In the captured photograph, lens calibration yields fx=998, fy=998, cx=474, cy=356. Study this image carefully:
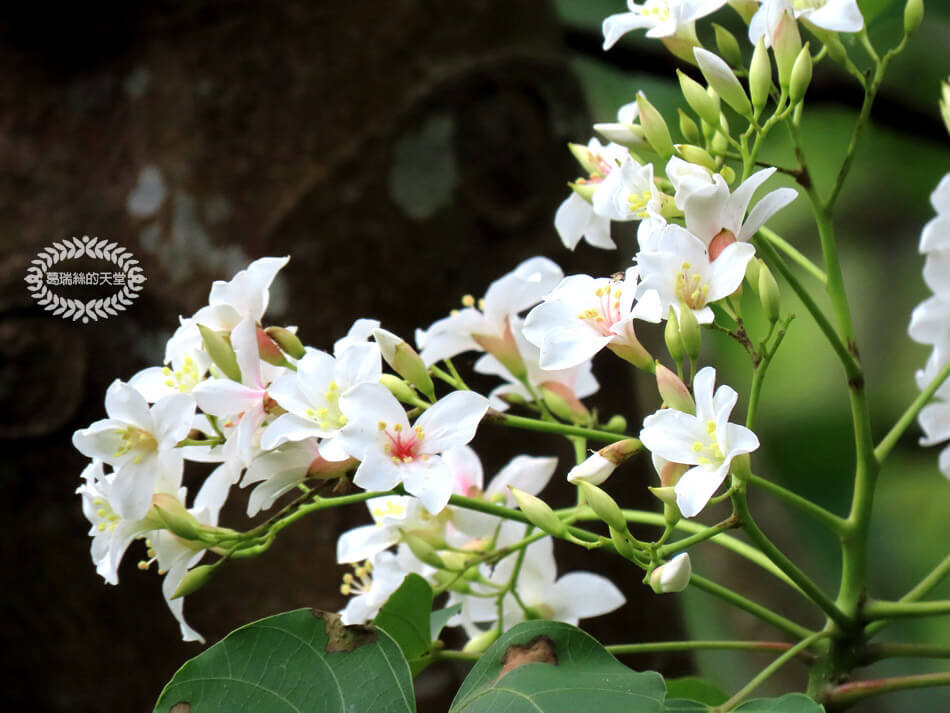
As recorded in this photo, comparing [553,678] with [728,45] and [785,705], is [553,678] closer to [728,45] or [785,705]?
[785,705]

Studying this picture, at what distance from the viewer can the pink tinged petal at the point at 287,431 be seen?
612mm

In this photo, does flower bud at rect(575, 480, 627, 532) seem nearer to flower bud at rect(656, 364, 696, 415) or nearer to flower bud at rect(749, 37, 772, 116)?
flower bud at rect(656, 364, 696, 415)

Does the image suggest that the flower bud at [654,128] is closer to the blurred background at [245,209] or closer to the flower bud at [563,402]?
the flower bud at [563,402]

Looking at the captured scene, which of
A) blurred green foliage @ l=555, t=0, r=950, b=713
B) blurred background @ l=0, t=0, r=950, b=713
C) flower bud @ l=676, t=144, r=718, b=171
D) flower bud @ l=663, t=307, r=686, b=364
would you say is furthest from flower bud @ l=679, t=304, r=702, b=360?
blurred green foliage @ l=555, t=0, r=950, b=713

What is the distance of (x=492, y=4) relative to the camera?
150 centimetres

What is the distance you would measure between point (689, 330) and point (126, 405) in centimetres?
36

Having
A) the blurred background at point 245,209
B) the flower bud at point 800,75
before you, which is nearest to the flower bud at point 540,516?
the flower bud at point 800,75

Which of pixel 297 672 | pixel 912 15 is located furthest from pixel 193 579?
pixel 912 15

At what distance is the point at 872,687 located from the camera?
0.68 meters

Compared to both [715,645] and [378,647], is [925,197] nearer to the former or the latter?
[715,645]

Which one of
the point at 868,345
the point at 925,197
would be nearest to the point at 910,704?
the point at 868,345

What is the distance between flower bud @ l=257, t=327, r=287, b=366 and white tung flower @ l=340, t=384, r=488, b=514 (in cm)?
10

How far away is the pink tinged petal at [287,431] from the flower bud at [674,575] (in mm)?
223

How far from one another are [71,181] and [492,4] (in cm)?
66
